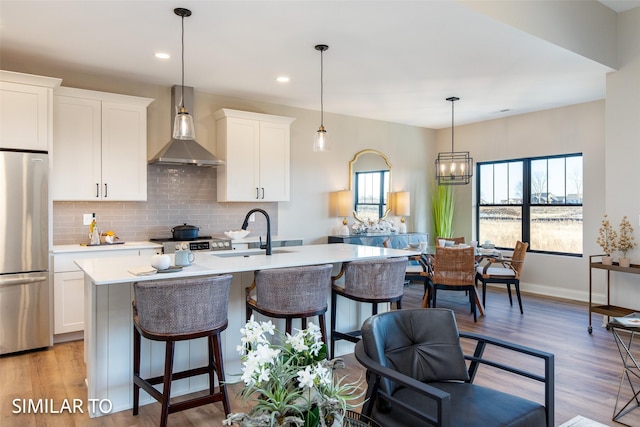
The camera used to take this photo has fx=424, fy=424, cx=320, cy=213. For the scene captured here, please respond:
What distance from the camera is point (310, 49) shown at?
13.0 feet

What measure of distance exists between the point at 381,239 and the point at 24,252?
15.3 ft

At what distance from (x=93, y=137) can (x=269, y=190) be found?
84.9 inches

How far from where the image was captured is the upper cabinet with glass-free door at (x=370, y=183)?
698cm

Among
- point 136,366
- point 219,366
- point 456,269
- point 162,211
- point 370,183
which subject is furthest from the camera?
point 370,183

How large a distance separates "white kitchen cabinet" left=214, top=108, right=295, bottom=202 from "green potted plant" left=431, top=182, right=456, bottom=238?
3.25 m

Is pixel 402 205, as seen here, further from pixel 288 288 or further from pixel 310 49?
pixel 288 288

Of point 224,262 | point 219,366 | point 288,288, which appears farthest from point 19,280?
point 288,288

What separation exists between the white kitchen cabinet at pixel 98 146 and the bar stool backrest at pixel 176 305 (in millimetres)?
2544

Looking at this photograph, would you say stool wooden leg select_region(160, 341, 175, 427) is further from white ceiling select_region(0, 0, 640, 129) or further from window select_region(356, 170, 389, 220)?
window select_region(356, 170, 389, 220)

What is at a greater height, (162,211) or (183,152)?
(183,152)

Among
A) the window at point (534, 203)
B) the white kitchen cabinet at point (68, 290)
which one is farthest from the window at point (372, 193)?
the white kitchen cabinet at point (68, 290)

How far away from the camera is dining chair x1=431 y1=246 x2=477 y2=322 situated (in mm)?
4922

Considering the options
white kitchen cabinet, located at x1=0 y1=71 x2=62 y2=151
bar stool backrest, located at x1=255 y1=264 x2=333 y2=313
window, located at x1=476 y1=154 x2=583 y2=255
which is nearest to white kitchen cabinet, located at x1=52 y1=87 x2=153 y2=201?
white kitchen cabinet, located at x1=0 y1=71 x2=62 y2=151

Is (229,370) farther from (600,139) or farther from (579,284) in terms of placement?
(600,139)
